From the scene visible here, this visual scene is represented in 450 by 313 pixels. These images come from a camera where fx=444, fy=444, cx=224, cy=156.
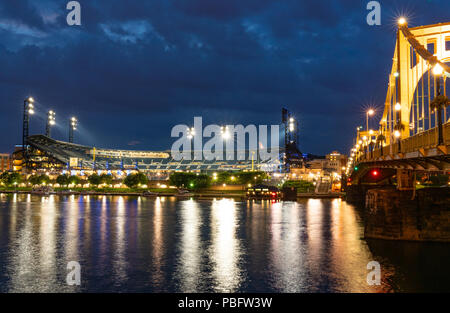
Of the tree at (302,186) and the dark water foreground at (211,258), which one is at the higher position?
the tree at (302,186)

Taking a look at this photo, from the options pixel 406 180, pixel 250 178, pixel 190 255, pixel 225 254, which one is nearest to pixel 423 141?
pixel 406 180

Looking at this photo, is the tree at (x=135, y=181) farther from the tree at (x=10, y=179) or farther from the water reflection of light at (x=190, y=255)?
the water reflection of light at (x=190, y=255)

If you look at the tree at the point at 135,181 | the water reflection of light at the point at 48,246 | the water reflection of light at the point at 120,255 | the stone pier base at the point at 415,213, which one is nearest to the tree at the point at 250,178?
the tree at the point at 135,181

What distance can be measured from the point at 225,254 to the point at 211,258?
5.94 feet

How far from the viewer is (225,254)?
30.5 m

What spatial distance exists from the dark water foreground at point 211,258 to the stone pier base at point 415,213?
32.3 inches

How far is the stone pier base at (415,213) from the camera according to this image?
29.7 meters

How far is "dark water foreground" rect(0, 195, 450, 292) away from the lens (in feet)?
73.7

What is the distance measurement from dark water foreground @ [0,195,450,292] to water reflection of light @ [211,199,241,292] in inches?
2.6

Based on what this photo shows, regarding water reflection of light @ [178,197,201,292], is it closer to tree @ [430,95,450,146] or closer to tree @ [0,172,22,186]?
tree @ [430,95,450,146]

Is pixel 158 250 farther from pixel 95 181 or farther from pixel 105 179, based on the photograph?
pixel 105 179

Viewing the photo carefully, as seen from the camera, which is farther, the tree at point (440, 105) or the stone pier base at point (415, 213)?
the stone pier base at point (415, 213)
